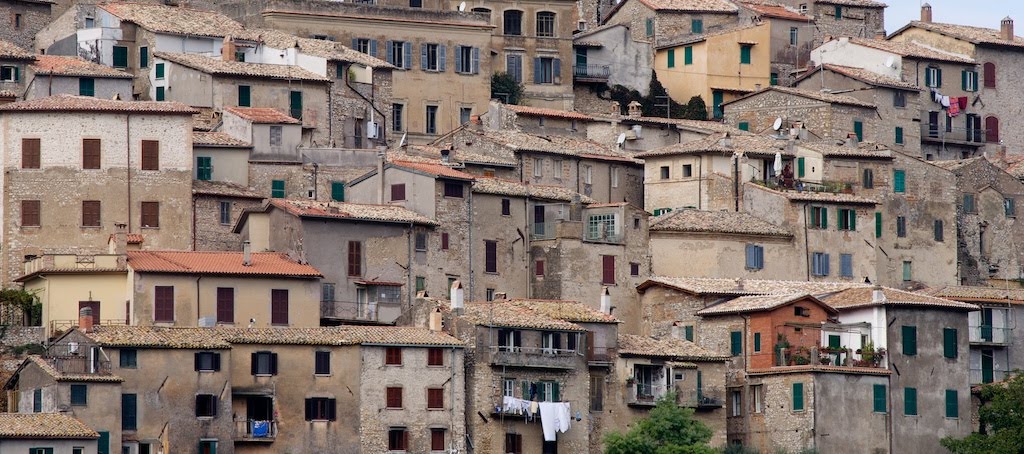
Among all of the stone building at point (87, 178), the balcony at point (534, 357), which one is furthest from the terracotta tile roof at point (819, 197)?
the stone building at point (87, 178)

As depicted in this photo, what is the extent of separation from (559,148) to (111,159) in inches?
701

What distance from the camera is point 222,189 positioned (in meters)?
83.9

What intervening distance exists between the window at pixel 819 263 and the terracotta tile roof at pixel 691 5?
2191 cm

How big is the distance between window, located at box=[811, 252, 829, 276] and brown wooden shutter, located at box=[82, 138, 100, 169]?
80.1 feet

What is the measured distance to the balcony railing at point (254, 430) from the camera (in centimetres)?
7325

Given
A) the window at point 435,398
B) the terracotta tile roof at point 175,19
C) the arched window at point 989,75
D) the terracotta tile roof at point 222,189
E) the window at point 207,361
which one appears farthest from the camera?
the arched window at point 989,75

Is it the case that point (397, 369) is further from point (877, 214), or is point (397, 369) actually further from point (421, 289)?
point (877, 214)

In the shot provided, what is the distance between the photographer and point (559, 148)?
304 ft

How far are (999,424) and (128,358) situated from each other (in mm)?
27354

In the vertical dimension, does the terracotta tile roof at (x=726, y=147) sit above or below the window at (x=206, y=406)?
above

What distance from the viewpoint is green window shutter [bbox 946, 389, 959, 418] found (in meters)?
82.6

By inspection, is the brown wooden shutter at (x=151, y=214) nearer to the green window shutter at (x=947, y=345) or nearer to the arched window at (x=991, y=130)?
the green window shutter at (x=947, y=345)

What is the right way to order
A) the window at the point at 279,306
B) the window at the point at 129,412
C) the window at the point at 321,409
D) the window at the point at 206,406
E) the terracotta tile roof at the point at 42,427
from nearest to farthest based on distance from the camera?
1. the terracotta tile roof at the point at 42,427
2. the window at the point at 129,412
3. the window at the point at 206,406
4. the window at the point at 321,409
5. the window at the point at 279,306

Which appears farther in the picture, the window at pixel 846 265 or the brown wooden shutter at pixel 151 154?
the window at pixel 846 265
